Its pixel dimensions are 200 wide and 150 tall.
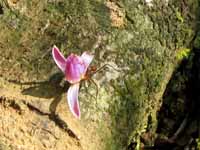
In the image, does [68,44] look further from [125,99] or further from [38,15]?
[125,99]

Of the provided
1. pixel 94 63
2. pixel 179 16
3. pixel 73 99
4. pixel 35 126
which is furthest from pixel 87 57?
pixel 179 16

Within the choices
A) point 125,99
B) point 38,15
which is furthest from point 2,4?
point 125,99

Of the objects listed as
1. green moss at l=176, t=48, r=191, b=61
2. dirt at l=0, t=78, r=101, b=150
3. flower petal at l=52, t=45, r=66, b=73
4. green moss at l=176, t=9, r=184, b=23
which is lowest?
green moss at l=176, t=48, r=191, b=61

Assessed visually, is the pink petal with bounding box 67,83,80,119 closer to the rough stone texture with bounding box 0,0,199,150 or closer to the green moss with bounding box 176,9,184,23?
the rough stone texture with bounding box 0,0,199,150

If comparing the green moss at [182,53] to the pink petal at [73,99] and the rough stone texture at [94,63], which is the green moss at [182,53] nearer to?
the rough stone texture at [94,63]

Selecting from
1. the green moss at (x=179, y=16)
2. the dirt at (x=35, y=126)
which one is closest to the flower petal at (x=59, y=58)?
the dirt at (x=35, y=126)

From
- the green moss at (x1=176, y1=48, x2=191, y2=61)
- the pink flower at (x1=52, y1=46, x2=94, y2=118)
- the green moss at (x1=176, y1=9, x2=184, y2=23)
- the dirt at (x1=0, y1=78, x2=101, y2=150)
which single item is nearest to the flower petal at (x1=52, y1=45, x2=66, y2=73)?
the pink flower at (x1=52, y1=46, x2=94, y2=118)
